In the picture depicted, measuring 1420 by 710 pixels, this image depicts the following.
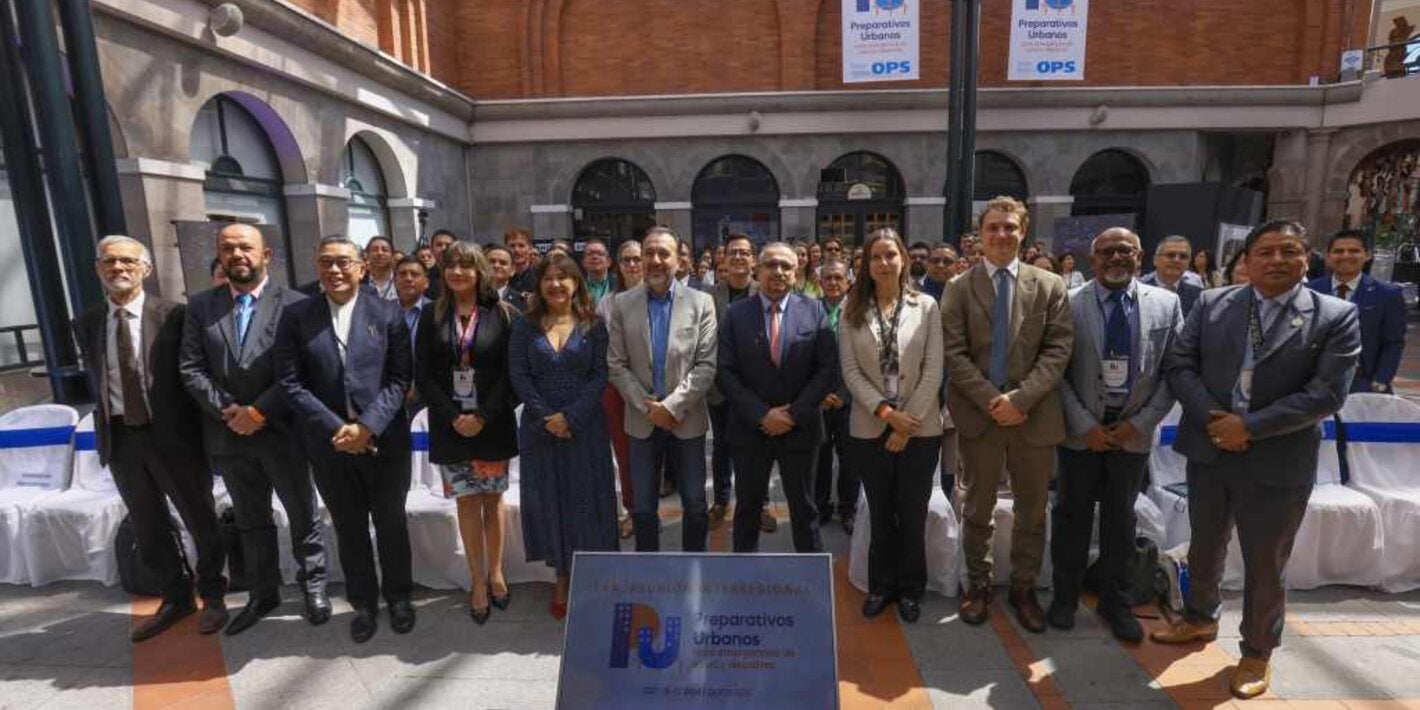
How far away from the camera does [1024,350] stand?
10.1ft

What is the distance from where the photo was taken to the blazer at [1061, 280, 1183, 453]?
3.02 m

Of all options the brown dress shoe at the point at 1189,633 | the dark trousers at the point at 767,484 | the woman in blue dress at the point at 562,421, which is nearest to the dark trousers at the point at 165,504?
the woman in blue dress at the point at 562,421

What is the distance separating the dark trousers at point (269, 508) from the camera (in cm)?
338

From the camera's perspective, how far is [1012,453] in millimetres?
3199

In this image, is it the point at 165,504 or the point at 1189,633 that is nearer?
the point at 1189,633

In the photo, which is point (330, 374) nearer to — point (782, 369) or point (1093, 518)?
point (782, 369)

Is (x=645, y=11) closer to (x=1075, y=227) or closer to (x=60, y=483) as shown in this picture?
(x=1075, y=227)

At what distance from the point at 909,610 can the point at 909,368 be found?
1285mm

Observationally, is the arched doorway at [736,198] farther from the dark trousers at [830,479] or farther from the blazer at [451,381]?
the blazer at [451,381]

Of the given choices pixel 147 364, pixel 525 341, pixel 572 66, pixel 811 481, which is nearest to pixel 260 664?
pixel 147 364

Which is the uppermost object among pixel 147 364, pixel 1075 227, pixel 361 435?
pixel 1075 227

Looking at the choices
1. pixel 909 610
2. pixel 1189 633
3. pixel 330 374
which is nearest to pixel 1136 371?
pixel 1189 633

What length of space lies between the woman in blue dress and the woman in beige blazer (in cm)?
133

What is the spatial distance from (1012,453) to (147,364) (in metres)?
4.35
